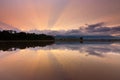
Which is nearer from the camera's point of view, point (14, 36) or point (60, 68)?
point (60, 68)

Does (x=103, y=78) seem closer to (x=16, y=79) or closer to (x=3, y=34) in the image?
(x=16, y=79)

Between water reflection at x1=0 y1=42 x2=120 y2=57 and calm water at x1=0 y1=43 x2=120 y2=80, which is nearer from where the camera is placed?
calm water at x1=0 y1=43 x2=120 y2=80

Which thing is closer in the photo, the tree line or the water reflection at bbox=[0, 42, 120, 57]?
the water reflection at bbox=[0, 42, 120, 57]

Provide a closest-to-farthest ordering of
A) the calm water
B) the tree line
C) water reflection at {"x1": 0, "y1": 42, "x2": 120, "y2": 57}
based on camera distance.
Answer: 1. the calm water
2. water reflection at {"x1": 0, "y1": 42, "x2": 120, "y2": 57}
3. the tree line

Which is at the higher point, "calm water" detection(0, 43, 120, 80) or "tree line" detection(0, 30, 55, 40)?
"tree line" detection(0, 30, 55, 40)

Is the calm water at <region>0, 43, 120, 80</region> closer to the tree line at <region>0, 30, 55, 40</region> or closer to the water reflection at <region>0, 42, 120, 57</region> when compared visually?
the water reflection at <region>0, 42, 120, 57</region>

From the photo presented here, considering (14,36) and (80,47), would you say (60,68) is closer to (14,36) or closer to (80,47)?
(80,47)

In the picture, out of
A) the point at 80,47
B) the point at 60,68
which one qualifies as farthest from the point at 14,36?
the point at 60,68

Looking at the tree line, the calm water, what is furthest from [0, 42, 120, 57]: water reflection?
the tree line

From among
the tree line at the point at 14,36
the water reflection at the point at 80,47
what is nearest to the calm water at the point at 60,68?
the water reflection at the point at 80,47

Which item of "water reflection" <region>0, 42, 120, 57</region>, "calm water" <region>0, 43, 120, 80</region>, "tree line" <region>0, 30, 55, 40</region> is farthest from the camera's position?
"tree line" <region>0, 30, 55, 40</region>

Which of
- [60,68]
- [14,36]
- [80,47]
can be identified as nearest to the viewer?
[60,68]

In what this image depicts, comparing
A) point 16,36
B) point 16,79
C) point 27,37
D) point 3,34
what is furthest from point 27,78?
point 27,37

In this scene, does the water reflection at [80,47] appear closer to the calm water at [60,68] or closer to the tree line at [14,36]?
the calm water at [60,68]
